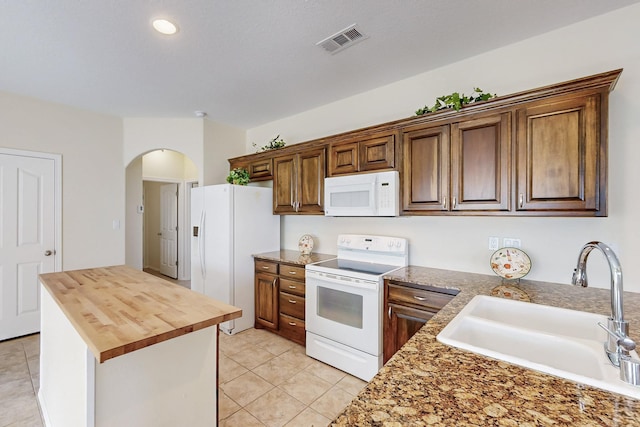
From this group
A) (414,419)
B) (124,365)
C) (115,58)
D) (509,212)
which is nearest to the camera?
(414,419)

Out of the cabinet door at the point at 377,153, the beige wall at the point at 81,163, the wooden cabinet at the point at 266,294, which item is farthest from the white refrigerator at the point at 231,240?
the cabinet door at the point at 377,153

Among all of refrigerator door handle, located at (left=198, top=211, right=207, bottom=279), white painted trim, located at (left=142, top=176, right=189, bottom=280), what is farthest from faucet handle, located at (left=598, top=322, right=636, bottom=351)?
white painted trim, located at (left=142, top=176, right=189, bottom=280)

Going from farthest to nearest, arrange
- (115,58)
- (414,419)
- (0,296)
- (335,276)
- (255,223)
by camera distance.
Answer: (255,223)
(0,296)
(335,276)
(115,58)
(414,419)

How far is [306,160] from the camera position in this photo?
3.16 metres

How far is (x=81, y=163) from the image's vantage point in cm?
361

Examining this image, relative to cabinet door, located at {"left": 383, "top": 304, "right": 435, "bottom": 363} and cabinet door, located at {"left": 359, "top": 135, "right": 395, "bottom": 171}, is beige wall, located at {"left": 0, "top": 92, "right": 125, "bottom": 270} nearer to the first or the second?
cabinet door, located at {"left": 359, "top": 135, "right": 395, "bottom": 171}

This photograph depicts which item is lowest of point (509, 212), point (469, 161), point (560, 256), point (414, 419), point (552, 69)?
point (414, 419)

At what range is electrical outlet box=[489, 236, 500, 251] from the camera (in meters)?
2.31

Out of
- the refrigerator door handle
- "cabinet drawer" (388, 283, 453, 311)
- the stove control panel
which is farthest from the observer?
the refrigerator door handle

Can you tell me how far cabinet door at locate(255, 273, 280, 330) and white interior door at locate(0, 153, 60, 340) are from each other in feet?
7.98

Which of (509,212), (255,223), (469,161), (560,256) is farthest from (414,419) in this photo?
(255,223)

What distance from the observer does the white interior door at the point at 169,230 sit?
582 centimetres

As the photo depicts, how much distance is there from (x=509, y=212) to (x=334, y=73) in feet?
6.18

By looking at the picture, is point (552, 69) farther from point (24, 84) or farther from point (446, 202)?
point (24, 84)
